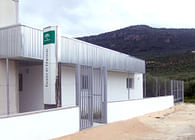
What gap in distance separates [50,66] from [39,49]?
2265 mm

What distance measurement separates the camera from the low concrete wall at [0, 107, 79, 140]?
7.51m

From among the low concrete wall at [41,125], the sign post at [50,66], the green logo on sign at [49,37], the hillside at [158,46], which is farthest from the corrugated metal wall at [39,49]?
the hillside at [158,46]

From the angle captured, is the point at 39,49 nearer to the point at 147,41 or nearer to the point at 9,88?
the point at 9,88

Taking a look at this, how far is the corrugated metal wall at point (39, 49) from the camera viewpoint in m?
11.0

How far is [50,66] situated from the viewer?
31.8 ft

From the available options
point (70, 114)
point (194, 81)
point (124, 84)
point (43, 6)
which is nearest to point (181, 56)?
point (194, 81)

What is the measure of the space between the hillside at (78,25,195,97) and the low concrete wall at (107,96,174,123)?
80.9 feet

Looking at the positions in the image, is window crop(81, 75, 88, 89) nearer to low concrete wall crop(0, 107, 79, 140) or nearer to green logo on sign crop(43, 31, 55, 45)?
low concrete wall crop(0, 107, 79, 140)

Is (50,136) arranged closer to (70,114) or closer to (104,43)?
(70,114)

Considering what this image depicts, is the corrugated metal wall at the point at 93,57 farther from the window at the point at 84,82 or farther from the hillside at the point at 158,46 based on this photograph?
the hillside at the point at 158,46

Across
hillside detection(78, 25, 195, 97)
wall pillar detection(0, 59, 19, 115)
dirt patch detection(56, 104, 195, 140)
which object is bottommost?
dirt patch detection(56, 104, 195, 140)

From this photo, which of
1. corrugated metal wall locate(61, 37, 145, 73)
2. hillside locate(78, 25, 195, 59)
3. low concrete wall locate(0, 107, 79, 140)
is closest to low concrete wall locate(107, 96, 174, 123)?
corrugated metal wall locate(61, 37, 145, 73)

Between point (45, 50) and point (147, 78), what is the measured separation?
1722 cm

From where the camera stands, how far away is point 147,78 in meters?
25.7
